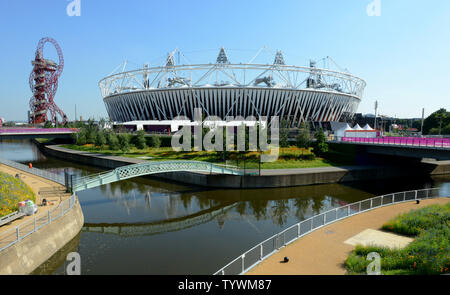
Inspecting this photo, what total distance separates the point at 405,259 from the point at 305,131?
29750 mm

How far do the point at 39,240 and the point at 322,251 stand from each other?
1192 centimetres

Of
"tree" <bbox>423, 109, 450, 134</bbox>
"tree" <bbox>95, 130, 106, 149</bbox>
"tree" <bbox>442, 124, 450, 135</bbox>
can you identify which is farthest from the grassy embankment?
"tree" <bbox>423, 109, 450, 134</bbox>

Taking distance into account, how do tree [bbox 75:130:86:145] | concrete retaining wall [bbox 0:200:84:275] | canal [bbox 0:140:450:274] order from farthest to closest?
1. tree [bbox 75:130:86:145]
2. canal [bbox 0:140:450:274]
3. concrete retaining wall [bbox 0:200:84:275]

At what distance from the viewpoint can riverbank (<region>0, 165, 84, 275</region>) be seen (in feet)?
35.4

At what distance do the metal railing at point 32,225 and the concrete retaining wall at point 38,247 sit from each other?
0.16 meters

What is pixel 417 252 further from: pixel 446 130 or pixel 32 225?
pixel 446 130

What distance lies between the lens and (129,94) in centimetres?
7425

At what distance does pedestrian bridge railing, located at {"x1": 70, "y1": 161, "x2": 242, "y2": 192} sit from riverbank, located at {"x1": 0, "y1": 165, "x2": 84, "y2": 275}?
163 centimetres

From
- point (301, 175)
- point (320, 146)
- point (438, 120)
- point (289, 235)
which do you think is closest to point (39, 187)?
point (289, 235)

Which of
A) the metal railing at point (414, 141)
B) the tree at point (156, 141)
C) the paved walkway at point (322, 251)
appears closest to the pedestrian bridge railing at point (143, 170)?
the paved walkway at point (322, 251)

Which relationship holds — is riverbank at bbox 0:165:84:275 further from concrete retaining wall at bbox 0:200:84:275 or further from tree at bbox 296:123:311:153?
tree at bbox 296:123:311:153

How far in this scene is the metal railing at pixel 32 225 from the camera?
1117 cm

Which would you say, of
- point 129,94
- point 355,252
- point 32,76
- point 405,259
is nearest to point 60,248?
point 355,252

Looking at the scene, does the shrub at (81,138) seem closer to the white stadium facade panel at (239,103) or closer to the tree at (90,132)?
the tree at (90,132)
